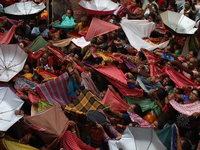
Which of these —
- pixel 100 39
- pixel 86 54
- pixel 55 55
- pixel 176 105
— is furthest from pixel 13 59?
pixel 176 105

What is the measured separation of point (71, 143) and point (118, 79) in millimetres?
2021

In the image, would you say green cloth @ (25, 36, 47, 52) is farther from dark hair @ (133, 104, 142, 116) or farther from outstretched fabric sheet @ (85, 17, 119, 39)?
dark hair @ (133, 104, 142, 116)

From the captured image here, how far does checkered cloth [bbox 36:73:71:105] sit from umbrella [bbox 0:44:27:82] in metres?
0.66

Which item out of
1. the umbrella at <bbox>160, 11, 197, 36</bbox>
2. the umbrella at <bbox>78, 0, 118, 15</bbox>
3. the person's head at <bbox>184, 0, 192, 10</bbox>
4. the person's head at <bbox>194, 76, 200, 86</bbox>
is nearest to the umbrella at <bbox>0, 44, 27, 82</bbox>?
the umbrella at <bbox>78, 0, 118, 15</bbox>

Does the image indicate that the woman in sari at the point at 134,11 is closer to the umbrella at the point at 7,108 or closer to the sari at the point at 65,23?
the sari at the point at 65,23

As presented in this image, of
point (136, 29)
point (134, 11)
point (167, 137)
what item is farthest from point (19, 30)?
point (167, 137)

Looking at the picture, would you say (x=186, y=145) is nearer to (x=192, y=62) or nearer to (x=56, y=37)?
(x=192, y=62)

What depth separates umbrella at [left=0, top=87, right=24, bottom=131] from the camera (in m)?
4.54

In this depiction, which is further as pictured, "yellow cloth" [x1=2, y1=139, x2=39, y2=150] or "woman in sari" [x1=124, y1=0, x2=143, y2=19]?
"woman in sari" [x1=124, y1=0, x2=143, y2=19]

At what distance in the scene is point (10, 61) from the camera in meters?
6.43

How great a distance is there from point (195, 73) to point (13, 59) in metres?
3.43

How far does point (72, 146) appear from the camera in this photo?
4.69 metres

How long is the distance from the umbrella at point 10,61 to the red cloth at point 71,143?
2006 mm

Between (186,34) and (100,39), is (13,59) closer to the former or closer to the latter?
(100,39)
